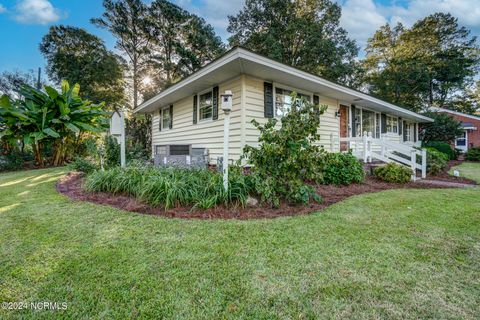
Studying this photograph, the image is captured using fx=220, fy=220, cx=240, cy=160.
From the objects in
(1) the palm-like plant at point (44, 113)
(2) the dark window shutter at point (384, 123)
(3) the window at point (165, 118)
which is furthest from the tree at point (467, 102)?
(1) the palm-like plant at point (44, 113)

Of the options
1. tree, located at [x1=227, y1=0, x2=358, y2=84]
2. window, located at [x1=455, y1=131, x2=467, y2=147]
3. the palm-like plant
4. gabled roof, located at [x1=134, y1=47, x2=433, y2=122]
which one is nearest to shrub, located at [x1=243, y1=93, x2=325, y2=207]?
gabled roof, located at [x1=134, y1=47, x2=433, y2=122]

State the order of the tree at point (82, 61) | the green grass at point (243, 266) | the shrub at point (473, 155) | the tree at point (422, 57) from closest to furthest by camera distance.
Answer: the green grass at point (243, 266) < the shrub at point (473, 155) < the tree at point (82, 61) < the tree at point (422, 57)

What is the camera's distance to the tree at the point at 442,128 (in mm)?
15219

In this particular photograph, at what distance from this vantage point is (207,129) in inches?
300

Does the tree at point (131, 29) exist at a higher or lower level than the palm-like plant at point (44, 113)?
higher

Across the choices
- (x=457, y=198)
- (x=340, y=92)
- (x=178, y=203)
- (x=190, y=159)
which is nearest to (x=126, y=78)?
(x=190, y=159)

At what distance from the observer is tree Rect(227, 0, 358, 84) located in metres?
16.8

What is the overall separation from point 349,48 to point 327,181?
16450 mm

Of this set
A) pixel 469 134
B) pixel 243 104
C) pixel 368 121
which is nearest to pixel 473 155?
pixel 469 134

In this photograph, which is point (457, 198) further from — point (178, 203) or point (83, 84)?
point (83, 84)

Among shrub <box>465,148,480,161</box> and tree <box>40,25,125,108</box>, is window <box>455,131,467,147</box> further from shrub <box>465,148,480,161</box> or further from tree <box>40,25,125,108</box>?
tree <box>40,25,125,108</box>

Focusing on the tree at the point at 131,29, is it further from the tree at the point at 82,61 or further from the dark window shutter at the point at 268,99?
the dark window shutter at the point at 268,99

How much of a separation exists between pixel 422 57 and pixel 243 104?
26.2m

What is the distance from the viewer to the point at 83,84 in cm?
1697
